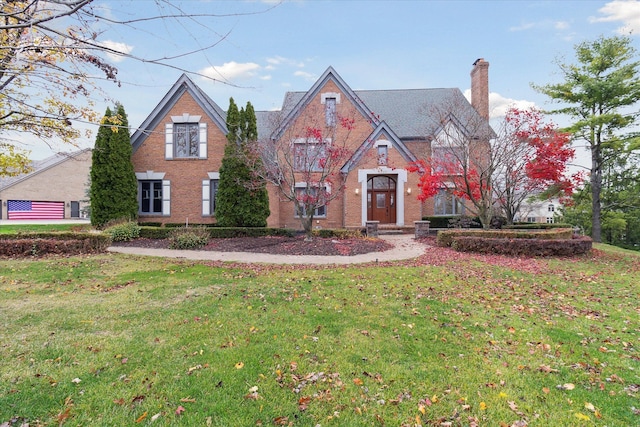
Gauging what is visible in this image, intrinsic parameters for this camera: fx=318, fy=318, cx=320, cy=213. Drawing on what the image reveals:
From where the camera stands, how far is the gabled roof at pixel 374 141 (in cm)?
1819

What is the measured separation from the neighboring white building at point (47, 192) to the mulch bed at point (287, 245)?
929 inches

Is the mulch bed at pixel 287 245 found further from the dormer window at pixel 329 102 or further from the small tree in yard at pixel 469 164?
the dormer window at pixel 329 102

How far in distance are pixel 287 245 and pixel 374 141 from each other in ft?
28.8

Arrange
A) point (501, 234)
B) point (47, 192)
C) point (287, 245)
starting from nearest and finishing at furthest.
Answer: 1. point (501, 234)
2. point (287, 245)
3. point (47, 192)

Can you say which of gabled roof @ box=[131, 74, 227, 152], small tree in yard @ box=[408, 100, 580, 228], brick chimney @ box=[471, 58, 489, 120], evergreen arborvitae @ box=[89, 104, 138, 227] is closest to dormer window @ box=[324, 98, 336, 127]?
gabled roof @ box=[131, 74, 227, 152]

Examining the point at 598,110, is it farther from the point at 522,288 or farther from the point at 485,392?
the point at 485,392

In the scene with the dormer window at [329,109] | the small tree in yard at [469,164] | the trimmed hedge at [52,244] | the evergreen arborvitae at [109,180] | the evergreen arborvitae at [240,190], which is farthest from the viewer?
the dormer window at [329,109]

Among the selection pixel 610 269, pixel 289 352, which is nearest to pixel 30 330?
pixel 289 352

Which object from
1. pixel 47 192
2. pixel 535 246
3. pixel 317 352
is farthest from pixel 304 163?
pixel 47 192

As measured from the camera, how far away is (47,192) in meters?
34.1

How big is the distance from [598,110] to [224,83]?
25615 mm

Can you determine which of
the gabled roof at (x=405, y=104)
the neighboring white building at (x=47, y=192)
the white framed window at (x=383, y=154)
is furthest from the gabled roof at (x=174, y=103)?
the neighboring white building at (x=47, y=192)

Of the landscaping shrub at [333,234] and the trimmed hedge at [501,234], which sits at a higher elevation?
the trimmed hedge at [501,234]

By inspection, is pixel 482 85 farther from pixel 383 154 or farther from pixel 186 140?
pixel 186 140
